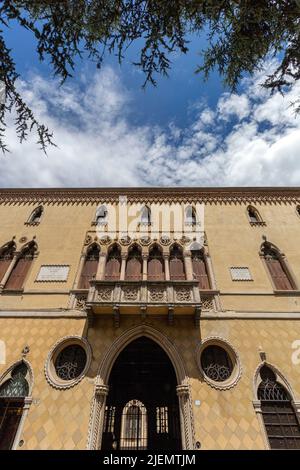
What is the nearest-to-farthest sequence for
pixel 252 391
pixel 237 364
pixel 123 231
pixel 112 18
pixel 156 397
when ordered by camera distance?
pixel 112 18
pixel 252 391
pixel 237 364
pixel 156 397
pixel 123 231

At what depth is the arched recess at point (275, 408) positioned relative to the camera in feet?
23.1

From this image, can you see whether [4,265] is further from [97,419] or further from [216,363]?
[216,363]

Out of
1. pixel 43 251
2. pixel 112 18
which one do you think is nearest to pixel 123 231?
pixel 43 251

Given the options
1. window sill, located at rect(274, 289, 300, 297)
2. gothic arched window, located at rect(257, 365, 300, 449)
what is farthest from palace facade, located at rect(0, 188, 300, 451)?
window sill, located at rect(274, 289, 300, 297)

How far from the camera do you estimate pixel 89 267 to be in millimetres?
10859

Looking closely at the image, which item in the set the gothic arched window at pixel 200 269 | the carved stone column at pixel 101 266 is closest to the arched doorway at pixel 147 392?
the carved stone column at pixel 101 266

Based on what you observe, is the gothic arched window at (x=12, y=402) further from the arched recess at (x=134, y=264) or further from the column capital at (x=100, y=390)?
the arched recess at (x=134, y=264)

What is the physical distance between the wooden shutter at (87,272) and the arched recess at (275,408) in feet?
23.9

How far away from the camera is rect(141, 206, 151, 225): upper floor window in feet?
41.0

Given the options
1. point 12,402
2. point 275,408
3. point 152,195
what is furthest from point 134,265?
point 275,408

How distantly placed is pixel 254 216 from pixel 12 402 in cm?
1340

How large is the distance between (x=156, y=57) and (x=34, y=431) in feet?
35.5

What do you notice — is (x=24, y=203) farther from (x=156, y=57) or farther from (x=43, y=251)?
(x=156, y=57)

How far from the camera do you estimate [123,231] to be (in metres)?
12.1
